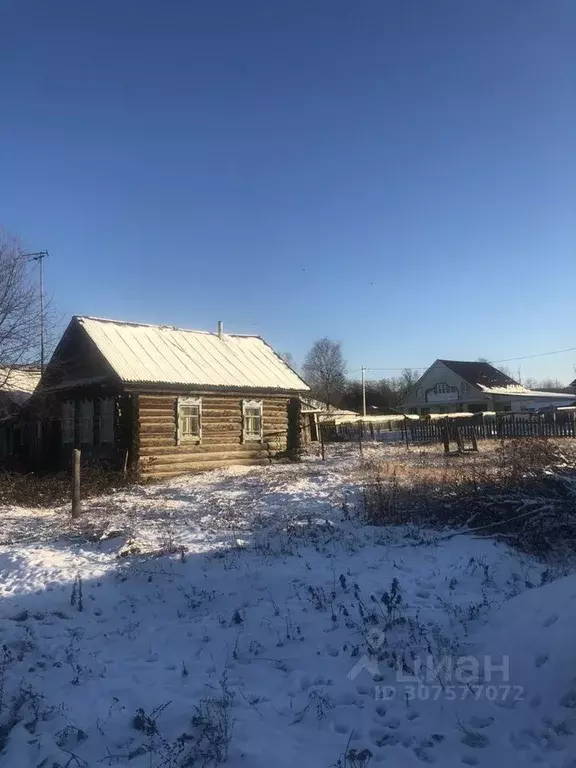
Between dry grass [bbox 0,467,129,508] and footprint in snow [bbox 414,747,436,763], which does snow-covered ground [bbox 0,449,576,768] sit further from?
dry grass [bbox 0,467,129,508]

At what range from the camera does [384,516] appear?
32.5 feet

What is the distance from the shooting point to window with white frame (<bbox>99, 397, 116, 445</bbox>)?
801 inches

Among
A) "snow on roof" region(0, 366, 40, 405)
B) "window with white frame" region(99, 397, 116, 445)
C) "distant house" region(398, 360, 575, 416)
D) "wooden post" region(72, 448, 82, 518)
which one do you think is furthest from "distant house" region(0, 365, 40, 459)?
"distant house" region(398, 360, 575, 416)

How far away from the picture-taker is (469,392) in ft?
185

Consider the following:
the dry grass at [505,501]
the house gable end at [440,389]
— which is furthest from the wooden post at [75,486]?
the house gable end at [440,389]

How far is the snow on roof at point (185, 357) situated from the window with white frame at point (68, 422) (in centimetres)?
363

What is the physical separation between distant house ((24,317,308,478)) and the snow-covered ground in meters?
10.5

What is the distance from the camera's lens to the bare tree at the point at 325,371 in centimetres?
8656

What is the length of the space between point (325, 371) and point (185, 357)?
66.5 meters

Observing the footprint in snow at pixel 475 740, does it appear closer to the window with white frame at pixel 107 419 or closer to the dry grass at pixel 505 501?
the dry grass at pixel 505 501

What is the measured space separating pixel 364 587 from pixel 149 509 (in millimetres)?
7448

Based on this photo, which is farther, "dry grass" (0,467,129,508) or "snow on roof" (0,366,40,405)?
"snow on roof" (0,366,40,405)

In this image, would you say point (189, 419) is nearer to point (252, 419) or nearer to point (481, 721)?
point (252, 419)

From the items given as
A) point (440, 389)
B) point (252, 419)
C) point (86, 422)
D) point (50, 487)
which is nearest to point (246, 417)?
point (252, 419)
